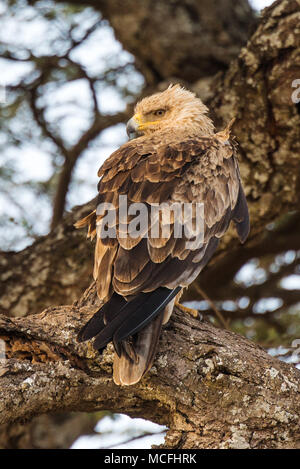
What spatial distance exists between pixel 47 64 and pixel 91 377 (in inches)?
166

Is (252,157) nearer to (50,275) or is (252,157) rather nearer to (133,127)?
(133,127)

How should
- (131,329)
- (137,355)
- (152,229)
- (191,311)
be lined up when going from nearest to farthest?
(131,329)
(137,355)
(152,229)
(191,311)

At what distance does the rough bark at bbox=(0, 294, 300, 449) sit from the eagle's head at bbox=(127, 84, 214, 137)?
1.84 m

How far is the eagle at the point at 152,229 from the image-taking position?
286 centimetres

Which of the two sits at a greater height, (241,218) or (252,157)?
(252,157)

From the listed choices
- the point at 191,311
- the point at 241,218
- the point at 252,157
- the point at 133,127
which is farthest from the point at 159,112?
the point at 191,311

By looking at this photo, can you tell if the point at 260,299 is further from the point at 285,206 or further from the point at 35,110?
the point at 35,110

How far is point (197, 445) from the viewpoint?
9.36 ft

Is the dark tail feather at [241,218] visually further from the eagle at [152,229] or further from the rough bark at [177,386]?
the rough bark at [177,386]

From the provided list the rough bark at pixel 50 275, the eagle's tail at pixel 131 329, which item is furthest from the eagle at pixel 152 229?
the rough bark at pixel 50 275

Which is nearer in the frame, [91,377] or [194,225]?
[91,377]

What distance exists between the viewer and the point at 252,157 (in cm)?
494

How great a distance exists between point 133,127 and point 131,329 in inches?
85.5

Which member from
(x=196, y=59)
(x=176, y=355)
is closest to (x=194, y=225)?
(x=176, y=355)
